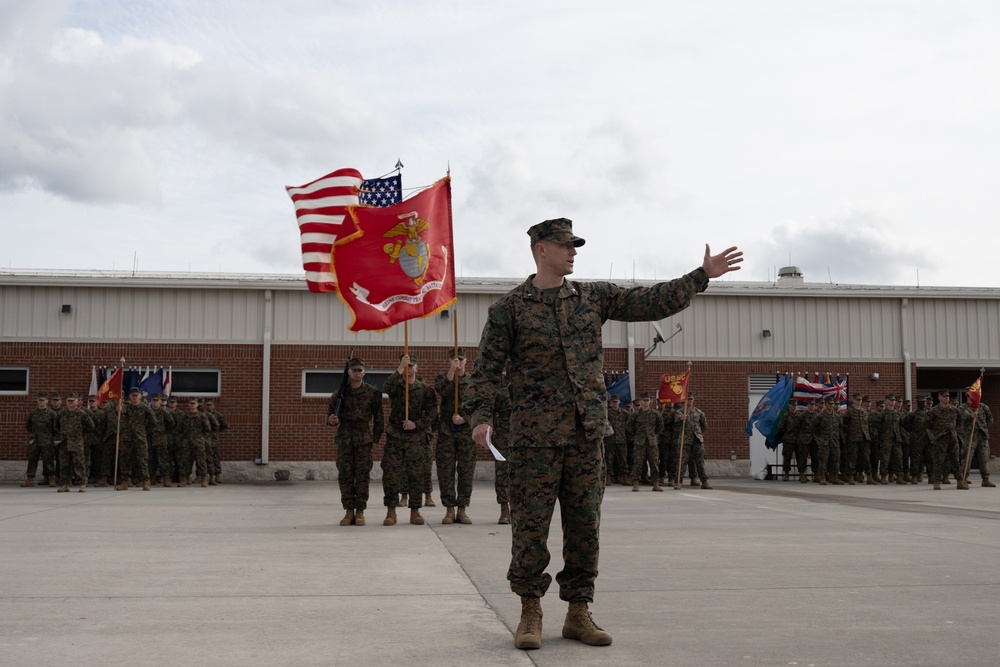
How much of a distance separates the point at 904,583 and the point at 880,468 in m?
17.6

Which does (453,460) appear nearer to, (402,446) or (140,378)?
(402,446)

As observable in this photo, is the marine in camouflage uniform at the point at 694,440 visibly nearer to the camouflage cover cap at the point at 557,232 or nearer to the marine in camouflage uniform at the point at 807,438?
the marine in camouflage uniform at the point at 807,438

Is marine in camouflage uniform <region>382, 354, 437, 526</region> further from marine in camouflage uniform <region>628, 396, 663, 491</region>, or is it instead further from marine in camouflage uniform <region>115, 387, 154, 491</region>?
marine in camouflage uniform <region>115, 387, 154, 491</region>

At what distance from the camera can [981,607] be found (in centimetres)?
609

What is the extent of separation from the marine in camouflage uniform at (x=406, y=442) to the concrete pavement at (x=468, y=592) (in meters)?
0.51

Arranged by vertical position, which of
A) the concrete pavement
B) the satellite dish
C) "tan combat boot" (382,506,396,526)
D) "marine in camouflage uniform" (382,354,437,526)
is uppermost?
the satellite dish

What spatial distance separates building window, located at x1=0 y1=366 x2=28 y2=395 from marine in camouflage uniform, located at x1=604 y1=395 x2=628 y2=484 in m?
14.4

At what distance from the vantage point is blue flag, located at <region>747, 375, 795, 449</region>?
2447 centimetres

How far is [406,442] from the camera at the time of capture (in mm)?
12609

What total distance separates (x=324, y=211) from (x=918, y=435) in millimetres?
15363

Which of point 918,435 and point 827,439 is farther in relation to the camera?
point 827,439

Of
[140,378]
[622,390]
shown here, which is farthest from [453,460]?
[140,378]

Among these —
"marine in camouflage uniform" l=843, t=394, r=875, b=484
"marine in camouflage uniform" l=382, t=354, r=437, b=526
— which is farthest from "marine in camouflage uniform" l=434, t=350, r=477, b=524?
"marine in camouflage uniform" l=843, t=394, r=875, b=484

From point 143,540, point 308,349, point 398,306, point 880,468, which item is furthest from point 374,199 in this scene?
point 880,468
